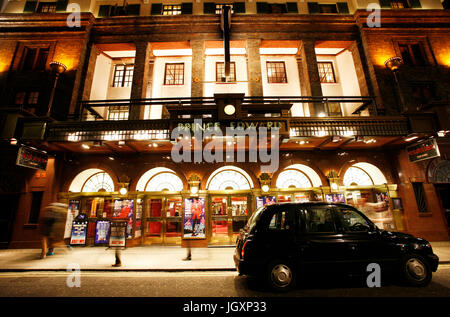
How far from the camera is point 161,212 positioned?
36.3 feet

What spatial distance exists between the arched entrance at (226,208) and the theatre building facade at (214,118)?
8 cm

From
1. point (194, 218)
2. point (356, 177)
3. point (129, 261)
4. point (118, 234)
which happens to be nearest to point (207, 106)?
point (194, 218)

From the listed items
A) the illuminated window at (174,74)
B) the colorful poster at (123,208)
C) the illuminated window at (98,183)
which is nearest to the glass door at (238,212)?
the colorful poster at (123,208)

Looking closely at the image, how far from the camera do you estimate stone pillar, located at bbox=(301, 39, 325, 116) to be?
38.0 ft

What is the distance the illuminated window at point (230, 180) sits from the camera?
11.7 m

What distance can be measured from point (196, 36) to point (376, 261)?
14764mm

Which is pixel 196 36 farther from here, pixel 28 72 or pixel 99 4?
pixel 28 72

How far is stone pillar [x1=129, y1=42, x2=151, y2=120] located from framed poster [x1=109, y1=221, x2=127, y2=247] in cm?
594

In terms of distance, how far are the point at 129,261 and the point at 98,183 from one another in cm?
633

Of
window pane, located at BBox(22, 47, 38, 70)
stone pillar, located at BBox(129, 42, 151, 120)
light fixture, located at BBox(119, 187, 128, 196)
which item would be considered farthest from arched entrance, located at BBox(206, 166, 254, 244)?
window pane, located at BBox(22, 47, 38, 70)

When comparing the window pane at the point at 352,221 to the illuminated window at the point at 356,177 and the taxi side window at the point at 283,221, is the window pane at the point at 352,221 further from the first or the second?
the illuminated window at the point at 356,177

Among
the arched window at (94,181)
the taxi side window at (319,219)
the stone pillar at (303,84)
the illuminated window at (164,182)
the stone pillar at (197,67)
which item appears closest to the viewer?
the taxi side window at (319,219)
